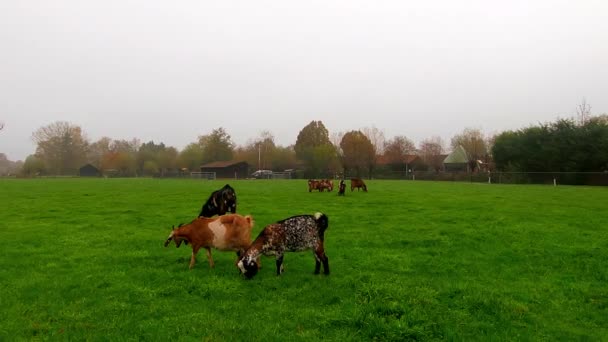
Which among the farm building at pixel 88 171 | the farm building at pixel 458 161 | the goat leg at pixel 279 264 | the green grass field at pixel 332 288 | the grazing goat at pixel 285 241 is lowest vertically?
the green grass field at pixel 332 288

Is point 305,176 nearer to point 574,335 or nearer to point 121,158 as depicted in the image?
point 121,158

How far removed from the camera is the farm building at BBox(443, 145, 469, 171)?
100375 millimetres

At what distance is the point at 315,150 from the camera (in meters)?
93.3

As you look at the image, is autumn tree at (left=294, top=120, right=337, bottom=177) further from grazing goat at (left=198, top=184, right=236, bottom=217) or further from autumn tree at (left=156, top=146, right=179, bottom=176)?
grazing goat at (left=198, top=184, right=236, bottom=217)

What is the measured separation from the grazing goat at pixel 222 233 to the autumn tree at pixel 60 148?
390 ft

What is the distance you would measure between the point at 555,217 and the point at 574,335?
13356 millimetres

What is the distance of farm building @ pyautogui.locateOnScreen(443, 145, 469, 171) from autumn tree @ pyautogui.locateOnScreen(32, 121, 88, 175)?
3895 inches

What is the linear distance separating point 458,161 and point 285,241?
100834mm

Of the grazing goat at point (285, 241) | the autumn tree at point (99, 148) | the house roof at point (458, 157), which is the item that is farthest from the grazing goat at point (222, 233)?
the autumn tree at point (99, 148)

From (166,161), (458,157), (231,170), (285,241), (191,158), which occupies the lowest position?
(285,241)

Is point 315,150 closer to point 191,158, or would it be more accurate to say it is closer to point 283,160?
point 283,160

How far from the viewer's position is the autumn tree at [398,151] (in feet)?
318

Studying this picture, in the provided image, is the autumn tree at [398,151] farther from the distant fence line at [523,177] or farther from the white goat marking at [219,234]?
the white goat marking at [219,234]

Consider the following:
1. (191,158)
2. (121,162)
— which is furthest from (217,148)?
(121,162)
